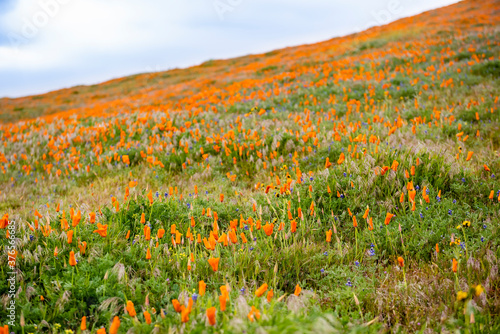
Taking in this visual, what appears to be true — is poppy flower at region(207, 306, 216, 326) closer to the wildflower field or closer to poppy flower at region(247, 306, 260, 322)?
the wildflower field

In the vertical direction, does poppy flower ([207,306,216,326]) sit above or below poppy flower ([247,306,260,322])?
above

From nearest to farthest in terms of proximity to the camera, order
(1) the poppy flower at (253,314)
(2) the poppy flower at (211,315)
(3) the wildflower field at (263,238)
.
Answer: (2) the poppy flower at (211,315), (1) the poppy flower at (253,314), (3) the wildflower field at (263,238)

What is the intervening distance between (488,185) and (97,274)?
4097 millimetres

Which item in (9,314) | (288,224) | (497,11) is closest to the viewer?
(9,314)

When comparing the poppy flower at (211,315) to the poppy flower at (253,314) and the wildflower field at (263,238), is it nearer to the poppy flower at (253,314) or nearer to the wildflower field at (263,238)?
the wildflower field at (263,238)

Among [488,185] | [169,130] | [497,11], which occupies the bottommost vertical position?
[488,185]

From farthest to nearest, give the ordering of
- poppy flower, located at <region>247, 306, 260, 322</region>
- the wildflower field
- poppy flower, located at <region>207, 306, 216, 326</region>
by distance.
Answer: the wildflower field < poppy flower, located at <region>247, 306, 260, 322</region> < poppy flower, located at <region>207, 306, 216, 326</region>

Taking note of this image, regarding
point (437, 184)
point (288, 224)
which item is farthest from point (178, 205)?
point (437, 184)

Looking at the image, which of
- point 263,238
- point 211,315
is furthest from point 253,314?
point 263,238

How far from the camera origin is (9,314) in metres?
2.23

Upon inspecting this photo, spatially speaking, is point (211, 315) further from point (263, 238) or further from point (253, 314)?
point (263, 238)

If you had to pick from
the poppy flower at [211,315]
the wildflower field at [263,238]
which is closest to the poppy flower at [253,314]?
the wildflower field at [263,238]

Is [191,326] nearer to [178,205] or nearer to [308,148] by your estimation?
[178,205]

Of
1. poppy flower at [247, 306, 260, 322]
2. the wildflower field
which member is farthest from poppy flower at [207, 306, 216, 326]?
poppy flower at [247, 306, 260, 322]
